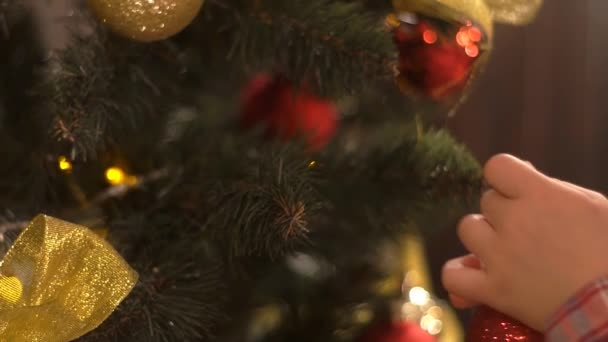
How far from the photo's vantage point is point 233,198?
1.41ft

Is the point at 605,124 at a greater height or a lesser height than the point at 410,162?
lesser

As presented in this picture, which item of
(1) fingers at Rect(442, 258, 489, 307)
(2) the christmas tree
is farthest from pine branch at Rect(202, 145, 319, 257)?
(1) fingers at Rect(442, 258, 489, 307)

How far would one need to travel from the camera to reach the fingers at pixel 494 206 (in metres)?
0.41

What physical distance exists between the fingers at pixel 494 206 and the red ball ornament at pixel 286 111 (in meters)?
0.18

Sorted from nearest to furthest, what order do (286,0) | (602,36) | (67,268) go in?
(67,268), (286,0), (602,36)

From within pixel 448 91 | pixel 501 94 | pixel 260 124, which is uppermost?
pixel 448 91

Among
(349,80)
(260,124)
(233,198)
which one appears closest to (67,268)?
(233,198)

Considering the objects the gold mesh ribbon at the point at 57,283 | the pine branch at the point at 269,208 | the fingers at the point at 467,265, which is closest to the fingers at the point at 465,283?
the fingers at the point at 467,265

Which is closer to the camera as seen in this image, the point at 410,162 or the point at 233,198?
the point at 233,198

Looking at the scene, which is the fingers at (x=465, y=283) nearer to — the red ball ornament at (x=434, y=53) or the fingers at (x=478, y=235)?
the fingers at (x=478, y=235)

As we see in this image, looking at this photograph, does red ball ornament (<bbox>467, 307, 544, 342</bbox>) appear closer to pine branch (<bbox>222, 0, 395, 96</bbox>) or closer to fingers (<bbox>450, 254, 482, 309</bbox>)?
fingers (<bbox>450, 254, 482, 309</bbox>)

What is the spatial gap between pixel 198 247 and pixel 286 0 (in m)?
0.19

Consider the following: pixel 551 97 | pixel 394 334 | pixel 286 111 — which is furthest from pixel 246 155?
pixel 551 97

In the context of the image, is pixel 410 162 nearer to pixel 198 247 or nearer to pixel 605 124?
pixel 198 247
